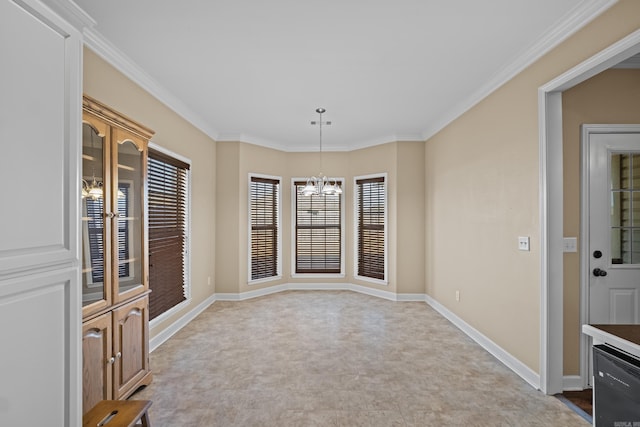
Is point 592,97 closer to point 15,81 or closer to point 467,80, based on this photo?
point 467,80

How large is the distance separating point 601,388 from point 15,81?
9.88ft

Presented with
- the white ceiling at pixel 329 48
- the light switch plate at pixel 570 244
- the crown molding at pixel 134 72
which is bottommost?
the light switch plate at pixel 570 244

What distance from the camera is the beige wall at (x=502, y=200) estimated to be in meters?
2.63

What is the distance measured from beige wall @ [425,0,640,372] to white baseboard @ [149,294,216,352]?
3.68m

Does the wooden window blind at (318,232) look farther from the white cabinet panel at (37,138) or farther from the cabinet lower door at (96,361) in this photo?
the white cabinet panel at (37,138)

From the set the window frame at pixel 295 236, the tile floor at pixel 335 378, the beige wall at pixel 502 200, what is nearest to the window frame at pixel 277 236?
the window frame at pixel 295 236

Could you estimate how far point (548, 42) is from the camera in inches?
104

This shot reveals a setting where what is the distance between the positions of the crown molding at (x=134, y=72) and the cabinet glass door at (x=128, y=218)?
0.83 metres

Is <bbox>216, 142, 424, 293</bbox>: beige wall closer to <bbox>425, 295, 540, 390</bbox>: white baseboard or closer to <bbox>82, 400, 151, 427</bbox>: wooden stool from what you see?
<bbox>425, 295, 540, 390</bbox>: white baseboard

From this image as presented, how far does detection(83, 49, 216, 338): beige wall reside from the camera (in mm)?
2828

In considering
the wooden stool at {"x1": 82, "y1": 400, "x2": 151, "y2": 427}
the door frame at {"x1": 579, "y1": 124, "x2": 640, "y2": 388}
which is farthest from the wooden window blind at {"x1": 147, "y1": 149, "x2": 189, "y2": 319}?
the door frame at {"x1": 579, "y1": 124, "x2": 640, "y2": 388}

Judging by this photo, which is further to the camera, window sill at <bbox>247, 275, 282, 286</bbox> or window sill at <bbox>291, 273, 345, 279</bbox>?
window sill at <bbox>291, 273, 345, 279</bbox>

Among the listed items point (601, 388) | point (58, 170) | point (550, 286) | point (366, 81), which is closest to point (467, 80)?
point (366, 81)

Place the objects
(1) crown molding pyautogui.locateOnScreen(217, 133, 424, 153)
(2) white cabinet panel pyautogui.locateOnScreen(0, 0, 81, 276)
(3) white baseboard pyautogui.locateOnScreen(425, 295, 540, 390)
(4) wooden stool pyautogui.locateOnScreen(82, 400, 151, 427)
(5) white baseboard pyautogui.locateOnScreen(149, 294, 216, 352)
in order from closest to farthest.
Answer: (2) white cabinet panel pyautogui.locateOnScreen(0, 0, 81, 276) → (4) wooden stool pyautogui.locateOnScreen(82, 400, 151, 427) → (3) white baseboard pyautogui.locateOnScreen(425, 295, 540, 390) → (5) white baseboard pyautogui.locateOnScreen(149, 294, 216, 352) → (1) crown molding pyautogui.locateOnScreen(217, 133, 424, 153)
